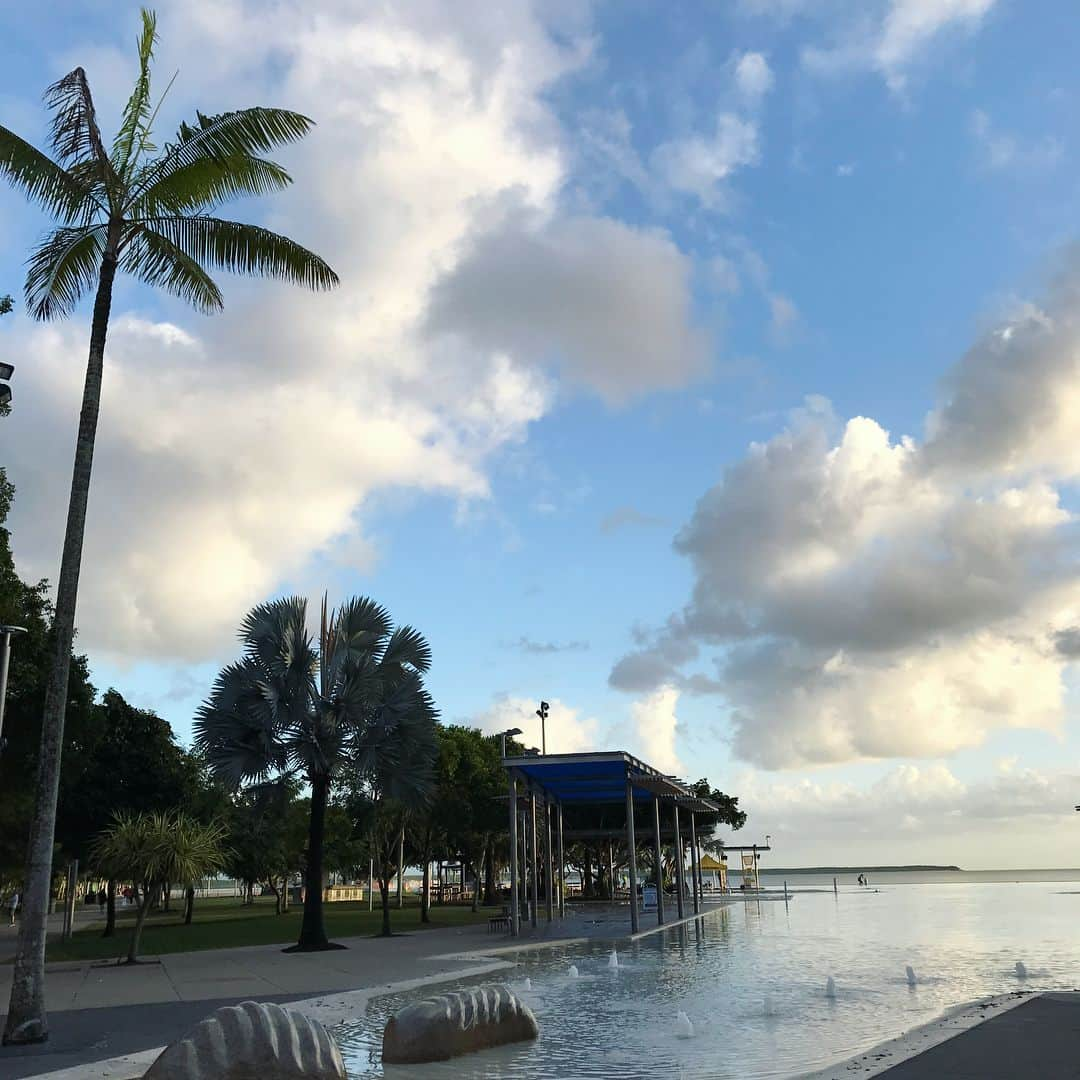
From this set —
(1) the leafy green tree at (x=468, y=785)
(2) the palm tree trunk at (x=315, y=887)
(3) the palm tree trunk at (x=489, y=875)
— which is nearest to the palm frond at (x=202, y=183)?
(2) the palm tree trunk at (x=315, y=887)

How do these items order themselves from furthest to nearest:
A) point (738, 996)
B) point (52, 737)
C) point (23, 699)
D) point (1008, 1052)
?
point (23, 699)
point (738, 996)
point (52, 737)
point (1008, 1052)

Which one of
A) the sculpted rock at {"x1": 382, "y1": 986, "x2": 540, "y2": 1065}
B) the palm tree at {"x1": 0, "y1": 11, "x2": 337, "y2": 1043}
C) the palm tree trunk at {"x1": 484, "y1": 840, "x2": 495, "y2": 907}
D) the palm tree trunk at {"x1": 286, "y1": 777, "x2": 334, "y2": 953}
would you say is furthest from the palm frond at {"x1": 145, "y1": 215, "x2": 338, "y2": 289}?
the palm tree trunk at {"x1": 484, "y1": 840, "x2": 495, "y2": 907}

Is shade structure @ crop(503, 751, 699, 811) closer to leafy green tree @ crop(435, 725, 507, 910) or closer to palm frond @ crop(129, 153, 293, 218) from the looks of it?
leafy green tree @ crop(435, 725, 507, 910)

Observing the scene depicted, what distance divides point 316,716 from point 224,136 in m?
16.6

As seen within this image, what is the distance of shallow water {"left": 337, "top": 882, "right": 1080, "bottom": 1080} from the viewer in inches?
408

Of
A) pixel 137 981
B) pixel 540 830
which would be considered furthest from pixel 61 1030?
pixel 540 830

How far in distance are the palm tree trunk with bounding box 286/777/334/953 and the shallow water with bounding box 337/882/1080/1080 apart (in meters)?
5.73

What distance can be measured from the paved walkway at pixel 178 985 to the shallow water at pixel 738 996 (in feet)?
6.88

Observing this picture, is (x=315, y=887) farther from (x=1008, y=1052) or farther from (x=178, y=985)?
(x=1008, y=1052)

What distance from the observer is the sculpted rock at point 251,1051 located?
8.20 meters

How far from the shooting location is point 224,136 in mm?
14062

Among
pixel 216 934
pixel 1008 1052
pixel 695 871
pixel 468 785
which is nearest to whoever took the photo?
pixel 1008 1052

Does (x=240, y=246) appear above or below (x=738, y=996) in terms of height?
above

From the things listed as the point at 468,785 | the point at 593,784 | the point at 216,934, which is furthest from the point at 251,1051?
the point at 468,785
